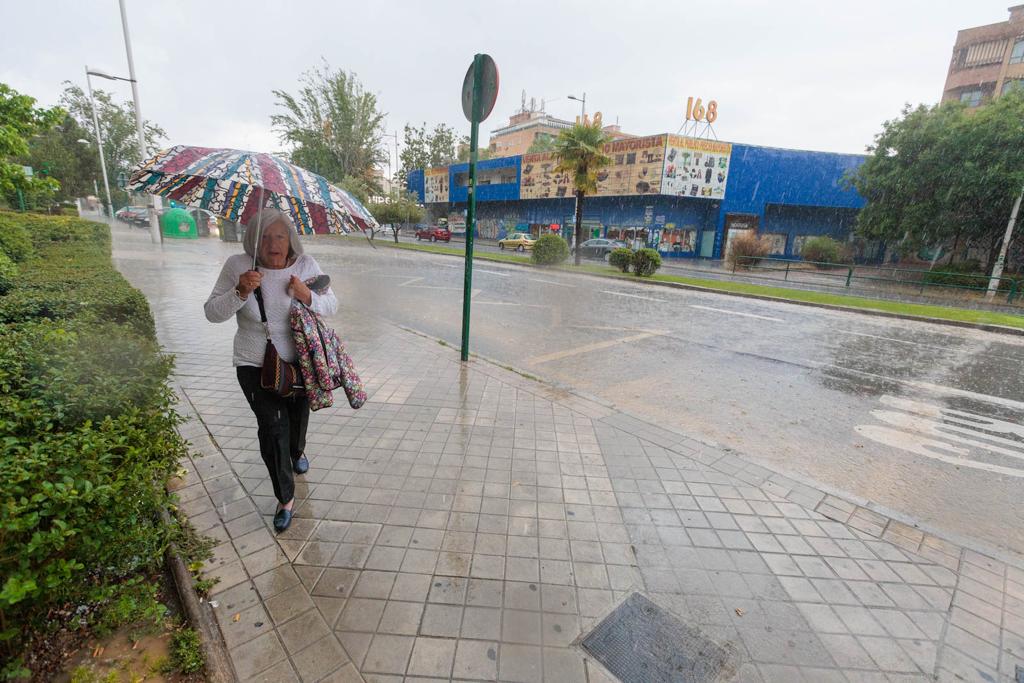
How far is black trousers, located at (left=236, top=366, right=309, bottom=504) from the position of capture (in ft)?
9.17

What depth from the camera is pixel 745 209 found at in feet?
109

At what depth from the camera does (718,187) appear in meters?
32.4

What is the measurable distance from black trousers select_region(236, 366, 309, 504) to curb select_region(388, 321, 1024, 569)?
10.3 feet

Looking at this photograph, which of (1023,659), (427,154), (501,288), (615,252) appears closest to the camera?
(1023,659)

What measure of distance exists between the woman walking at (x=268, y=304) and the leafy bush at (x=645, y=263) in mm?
18277

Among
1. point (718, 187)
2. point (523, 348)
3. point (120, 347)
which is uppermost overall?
point (718, 187)

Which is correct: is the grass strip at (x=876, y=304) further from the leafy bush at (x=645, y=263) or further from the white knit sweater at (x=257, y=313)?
the white knit sweater at (x=257, y=313)

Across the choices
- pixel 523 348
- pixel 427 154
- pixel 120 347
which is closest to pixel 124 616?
pixel 120 347

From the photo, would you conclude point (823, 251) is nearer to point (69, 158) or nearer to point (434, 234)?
point (434, 234)

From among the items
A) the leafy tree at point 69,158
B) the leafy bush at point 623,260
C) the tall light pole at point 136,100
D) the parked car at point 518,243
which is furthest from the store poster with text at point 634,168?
the leafy tree at point 69,158

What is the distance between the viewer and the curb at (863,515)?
→ 307cm

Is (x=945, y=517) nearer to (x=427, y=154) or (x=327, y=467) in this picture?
(x=327, y=467)

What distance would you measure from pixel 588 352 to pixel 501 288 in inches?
299

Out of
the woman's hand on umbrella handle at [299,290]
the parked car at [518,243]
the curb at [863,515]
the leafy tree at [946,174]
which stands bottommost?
the curb at [863,515]
